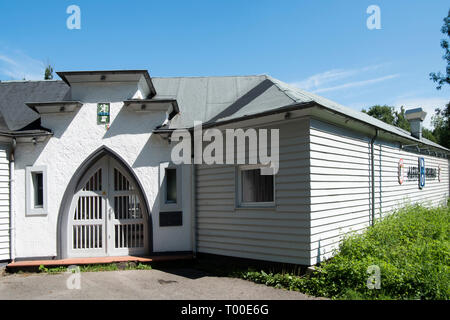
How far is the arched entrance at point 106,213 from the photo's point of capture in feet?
27.0

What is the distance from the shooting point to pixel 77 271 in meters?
7.35

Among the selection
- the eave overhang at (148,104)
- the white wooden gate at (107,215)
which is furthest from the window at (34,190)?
the eave overhang at (148,104)

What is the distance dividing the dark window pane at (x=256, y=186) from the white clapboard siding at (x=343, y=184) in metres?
1.08

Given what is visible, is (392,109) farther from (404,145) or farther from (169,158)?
(169,158)

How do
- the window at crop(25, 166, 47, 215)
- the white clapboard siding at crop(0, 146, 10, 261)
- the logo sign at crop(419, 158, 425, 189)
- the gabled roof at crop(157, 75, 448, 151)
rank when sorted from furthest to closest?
the logo sign at crop(419, 158, 425, 189) < the window at crop(25, 166, 47, 215) < the white clapboard siding at crop(0, 146, 10, 261) < the gabled roof at crop(157, 75, 448, 151)

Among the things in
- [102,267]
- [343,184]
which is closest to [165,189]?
[102,267]

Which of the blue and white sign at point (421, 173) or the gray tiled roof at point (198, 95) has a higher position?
the gray tiled roof at point (198, 95)

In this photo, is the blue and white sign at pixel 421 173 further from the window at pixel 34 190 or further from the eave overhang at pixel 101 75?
the window at pixel 34 190

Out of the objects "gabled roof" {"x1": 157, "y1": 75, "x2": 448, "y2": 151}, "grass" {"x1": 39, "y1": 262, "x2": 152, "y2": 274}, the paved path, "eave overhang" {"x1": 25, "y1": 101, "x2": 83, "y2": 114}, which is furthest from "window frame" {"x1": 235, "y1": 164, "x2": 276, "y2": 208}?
"eave overhang" {"x1": 25, "y1": 101, "x2": 83, "y2": 114}

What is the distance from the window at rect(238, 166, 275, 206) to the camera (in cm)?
703

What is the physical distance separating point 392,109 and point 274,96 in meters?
52.2

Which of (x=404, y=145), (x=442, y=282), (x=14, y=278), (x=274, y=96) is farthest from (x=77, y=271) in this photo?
(x=404, y=145)

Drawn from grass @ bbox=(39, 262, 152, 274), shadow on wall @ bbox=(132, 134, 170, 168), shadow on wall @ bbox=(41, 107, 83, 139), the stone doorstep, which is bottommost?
grass @ bbox=(39, 262, 152, 274)

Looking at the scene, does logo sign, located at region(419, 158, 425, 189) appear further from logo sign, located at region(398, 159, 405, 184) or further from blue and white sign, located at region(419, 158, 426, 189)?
logo sign, located at region(398, 159, 405, 184)
